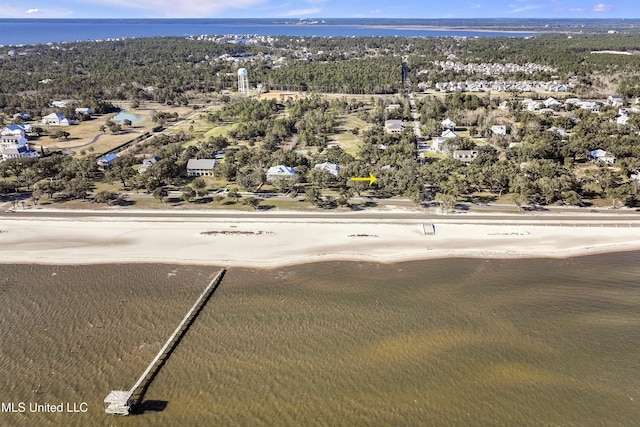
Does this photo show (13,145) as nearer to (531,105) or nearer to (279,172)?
(279,172)

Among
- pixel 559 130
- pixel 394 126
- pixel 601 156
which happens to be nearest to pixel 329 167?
pixel 394 126

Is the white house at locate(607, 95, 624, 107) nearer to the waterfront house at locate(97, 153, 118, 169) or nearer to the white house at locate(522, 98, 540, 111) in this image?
the white house at locate(522, 98, 540, 111)

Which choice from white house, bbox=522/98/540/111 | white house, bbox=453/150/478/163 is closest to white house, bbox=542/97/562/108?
white house, bbox=522/98/540/111

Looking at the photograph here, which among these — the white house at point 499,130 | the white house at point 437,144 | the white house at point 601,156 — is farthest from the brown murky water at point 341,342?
the white house at point 499,130

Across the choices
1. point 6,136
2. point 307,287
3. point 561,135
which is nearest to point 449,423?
point 307,287

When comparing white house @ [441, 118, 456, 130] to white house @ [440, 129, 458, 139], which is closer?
white house @ [440, 129, 458, 139]

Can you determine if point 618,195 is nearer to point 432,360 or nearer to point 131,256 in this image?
point 432,360

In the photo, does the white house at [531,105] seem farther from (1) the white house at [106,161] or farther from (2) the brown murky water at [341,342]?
(1) the white house at [106,161]
